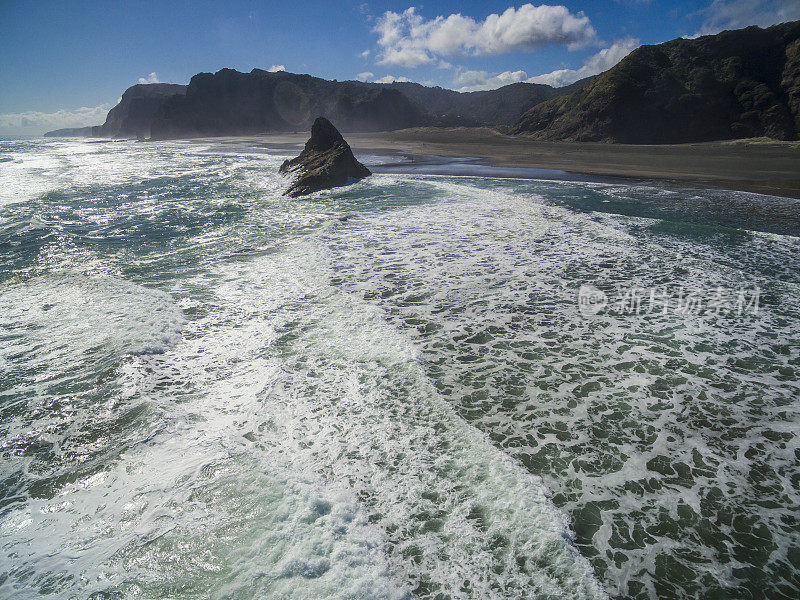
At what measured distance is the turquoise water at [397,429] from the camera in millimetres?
2883

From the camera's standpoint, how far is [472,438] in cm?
405

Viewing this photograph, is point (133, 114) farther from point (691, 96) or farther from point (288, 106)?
point (691, 96)

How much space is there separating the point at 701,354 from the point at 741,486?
2.44 m

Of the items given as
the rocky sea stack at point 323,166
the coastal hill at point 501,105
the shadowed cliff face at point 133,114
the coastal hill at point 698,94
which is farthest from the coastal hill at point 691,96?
the shadowed cliff face at point 133,114

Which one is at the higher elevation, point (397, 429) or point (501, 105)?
point (501, 105)

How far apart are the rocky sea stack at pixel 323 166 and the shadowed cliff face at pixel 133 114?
156m

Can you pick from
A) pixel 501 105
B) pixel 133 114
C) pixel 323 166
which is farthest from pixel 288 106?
pixel 323 166

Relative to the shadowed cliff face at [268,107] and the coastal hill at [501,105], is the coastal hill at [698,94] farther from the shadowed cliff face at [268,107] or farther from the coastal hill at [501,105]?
the shadowed cliff face at [268,107]

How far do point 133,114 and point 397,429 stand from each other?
204 metres

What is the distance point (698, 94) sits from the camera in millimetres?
53719

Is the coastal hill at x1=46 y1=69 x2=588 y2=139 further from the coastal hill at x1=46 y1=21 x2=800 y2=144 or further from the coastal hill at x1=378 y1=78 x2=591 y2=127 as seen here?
the coastal hill at x1=46 y1=21 x2=800 y2=144

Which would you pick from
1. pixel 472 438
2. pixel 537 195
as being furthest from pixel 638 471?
pixel 537 195

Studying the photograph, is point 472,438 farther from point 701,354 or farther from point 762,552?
point 701,354

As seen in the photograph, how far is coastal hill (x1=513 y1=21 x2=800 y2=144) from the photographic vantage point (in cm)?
4975
